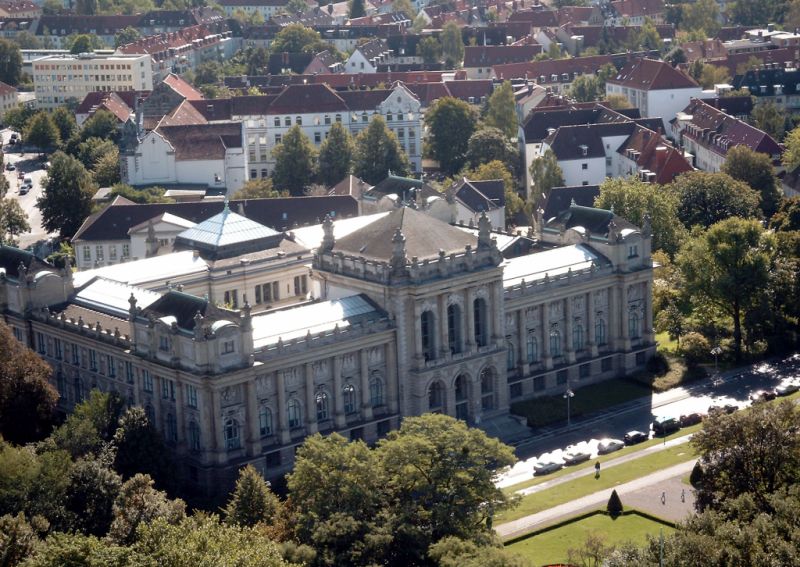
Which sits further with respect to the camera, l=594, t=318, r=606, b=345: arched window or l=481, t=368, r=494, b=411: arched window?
l=594, t=318, r=606, b=345: arched window

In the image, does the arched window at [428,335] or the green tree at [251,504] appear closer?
the green tree at [251,504]

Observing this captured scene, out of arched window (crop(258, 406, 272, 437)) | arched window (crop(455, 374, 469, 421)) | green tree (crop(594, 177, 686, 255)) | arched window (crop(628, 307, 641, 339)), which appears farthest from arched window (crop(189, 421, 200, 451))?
green tree (crop(594, 177, 686, 255))

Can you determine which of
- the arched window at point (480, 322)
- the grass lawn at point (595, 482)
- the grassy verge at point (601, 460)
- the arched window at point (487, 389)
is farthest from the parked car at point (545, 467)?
the arched window at point (480, 322)

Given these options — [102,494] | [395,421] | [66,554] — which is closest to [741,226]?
[395,421]

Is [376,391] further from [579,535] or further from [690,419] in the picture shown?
[690,419]

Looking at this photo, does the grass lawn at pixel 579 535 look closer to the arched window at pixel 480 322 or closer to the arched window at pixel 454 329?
the arched window at pixel 454 329

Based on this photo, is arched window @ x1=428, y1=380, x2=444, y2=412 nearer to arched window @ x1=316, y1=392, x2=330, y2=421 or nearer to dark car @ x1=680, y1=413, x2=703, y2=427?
arched window @ x1=316, y1=392, x2=330, y2=421

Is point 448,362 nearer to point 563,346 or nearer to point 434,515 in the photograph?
point 563,346

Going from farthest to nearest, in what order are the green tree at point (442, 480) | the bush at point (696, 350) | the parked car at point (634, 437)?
the bush at point (696, 350)
the parked car at point (634, 437)
the green tree at point (442, 480)
